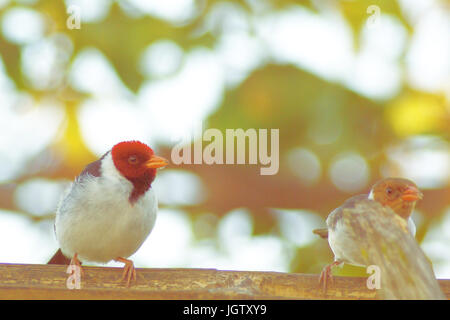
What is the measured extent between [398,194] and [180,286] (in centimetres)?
111

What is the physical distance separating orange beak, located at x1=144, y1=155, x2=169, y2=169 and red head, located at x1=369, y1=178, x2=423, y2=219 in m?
1.13

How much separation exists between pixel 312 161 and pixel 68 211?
10.3 ft

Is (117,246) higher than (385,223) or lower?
higher

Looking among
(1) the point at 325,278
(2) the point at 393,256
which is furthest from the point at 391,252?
(1) the point at 325,278

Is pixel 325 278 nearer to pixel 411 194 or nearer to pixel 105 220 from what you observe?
pixel 411 194

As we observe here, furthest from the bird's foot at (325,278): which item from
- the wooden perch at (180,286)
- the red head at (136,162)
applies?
the red head at (136,162)

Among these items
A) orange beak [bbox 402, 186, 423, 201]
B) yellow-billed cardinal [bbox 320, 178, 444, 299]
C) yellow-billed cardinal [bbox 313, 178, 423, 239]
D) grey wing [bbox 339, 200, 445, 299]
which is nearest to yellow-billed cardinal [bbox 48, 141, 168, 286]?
yellow-billed cardinal [bbox 313, 178, 423, 239]

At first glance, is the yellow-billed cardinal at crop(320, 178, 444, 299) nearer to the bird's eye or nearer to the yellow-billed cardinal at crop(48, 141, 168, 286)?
the yellow-billed cardinal at crop(48, 141, 168, 286)

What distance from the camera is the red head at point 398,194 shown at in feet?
10.8

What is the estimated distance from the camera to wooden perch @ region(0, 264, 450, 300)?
2828mm

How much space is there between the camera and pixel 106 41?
19.5 ft

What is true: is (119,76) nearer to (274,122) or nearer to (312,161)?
(274,122)

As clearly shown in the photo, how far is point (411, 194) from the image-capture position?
3283 mm
